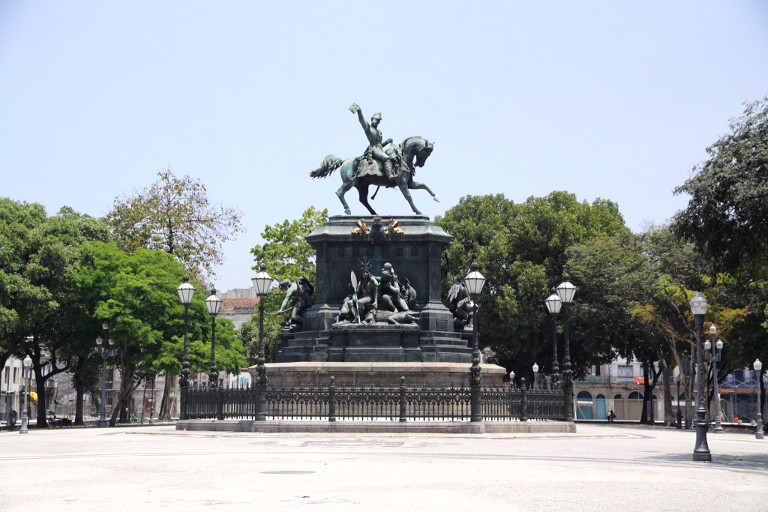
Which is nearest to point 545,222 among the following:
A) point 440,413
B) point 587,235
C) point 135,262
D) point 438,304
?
point 587,235

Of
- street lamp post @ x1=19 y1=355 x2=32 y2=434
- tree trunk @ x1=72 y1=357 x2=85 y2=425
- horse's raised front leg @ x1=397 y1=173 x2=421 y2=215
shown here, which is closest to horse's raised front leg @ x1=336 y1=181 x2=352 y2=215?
horse's raised front leg @ x1=397 y1=173 x2=421 y2=215

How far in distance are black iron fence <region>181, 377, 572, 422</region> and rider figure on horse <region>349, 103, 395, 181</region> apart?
9.14 meters

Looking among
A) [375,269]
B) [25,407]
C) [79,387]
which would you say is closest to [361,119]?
[375,269]

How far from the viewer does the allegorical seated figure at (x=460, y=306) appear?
118 feet

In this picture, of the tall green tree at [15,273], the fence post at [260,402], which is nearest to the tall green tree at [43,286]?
the tall green tree at [15,273]

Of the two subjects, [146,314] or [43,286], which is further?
[146,314]

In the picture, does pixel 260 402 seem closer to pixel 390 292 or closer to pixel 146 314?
pixel 390 292

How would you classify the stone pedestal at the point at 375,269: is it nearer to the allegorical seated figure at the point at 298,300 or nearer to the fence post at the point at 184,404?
the allegorical seated figure at the point at 298,300

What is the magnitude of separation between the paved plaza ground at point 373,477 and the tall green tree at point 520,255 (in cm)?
3610

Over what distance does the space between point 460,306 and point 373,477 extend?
21.1m

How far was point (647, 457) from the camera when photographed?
2133 centimetres

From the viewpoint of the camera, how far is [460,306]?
36094mm

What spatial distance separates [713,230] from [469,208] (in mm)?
45169

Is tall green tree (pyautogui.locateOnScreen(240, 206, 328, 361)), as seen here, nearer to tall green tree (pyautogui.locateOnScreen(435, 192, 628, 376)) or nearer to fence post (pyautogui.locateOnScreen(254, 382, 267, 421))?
tall green tree (pyautogui.locateOnScreen(435, 192, 628, 376))
